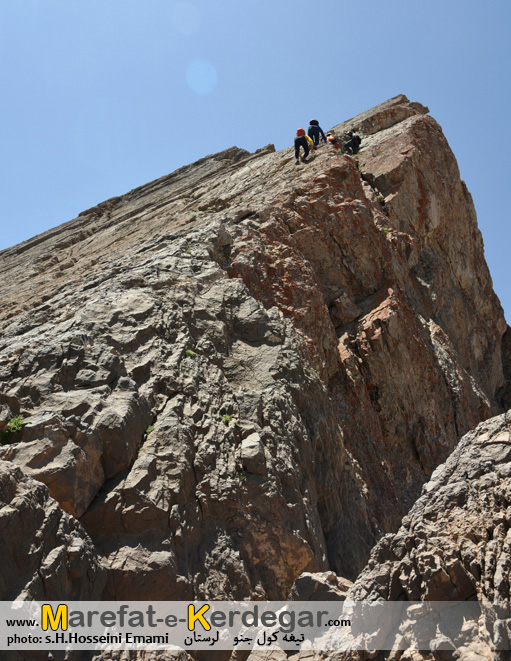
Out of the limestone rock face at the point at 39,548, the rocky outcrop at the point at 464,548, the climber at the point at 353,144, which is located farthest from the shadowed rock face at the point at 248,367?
the rocky outcrop at the point at 464,548

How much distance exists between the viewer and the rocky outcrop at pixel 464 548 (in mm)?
4961

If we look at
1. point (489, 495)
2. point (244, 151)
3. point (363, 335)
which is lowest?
point (489, 495)

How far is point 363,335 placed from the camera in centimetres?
1662

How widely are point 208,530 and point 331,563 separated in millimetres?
Answer: 3242

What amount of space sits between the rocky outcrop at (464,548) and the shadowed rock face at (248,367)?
3.32 meters

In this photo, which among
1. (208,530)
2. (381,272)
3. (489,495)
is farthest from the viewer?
(381,272)

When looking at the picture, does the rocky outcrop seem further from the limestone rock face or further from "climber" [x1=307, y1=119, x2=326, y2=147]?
"climber" [x1=307, y1=119, x2=326, y2=147]

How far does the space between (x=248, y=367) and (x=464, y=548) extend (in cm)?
736

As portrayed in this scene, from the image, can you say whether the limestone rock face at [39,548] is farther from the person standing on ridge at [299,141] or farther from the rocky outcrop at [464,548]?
the person standing on ridge at [299,141]

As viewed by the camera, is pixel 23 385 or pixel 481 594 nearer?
pixel 481 594

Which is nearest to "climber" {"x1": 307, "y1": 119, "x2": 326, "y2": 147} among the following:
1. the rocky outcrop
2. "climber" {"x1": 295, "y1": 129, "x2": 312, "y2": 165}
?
"climber" {"x1": 295, "y1": 129, "x2": 312, "y2": 165}

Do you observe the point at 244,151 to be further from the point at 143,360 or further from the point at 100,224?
the point at 143,360

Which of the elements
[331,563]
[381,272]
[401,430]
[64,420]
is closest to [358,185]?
[381,272]

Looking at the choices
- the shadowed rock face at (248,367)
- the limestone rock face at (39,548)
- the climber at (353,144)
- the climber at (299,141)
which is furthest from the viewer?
the climber at (353,144)
